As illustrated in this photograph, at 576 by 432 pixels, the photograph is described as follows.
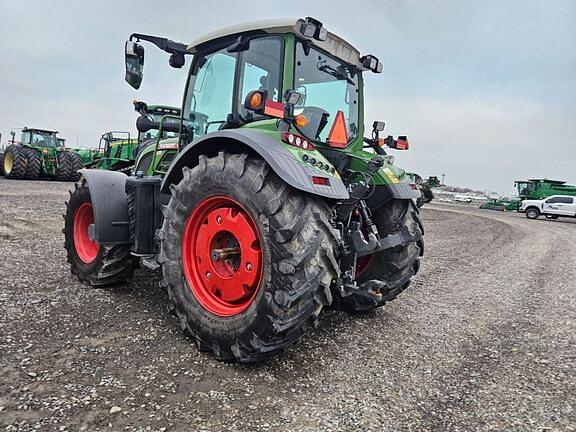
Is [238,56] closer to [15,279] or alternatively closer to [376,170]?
[376,170]

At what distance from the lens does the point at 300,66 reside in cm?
337

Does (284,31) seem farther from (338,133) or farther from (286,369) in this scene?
(286,369)

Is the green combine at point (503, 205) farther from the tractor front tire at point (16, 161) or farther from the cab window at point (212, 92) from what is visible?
the cab window at point (212, 92)

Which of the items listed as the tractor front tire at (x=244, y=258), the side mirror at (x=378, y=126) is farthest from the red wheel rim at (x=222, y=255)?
the side mirror at (x=378, y=126)

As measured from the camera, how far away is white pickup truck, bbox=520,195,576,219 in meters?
27.0

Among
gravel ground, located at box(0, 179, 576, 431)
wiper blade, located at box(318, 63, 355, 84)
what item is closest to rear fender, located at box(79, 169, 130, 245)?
gravel ground, located at box(0, 179, 576, 431)

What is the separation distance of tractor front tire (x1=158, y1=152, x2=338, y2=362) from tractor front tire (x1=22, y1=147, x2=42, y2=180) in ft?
60.2

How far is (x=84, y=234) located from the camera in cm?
457

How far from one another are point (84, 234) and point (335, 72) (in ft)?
10.2

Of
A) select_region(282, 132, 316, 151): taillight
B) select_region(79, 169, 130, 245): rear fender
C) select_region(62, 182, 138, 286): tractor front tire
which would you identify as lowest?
select_region(62, 182, 138, 286): tractor front tire

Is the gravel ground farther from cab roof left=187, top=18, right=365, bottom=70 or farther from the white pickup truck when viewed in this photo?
the white pickup truck

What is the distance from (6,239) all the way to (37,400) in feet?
16.3

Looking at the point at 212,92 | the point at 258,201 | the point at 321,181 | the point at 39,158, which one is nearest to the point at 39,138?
the point at 39,158

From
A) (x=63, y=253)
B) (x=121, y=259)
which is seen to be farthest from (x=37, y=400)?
(x=63, y=253)
